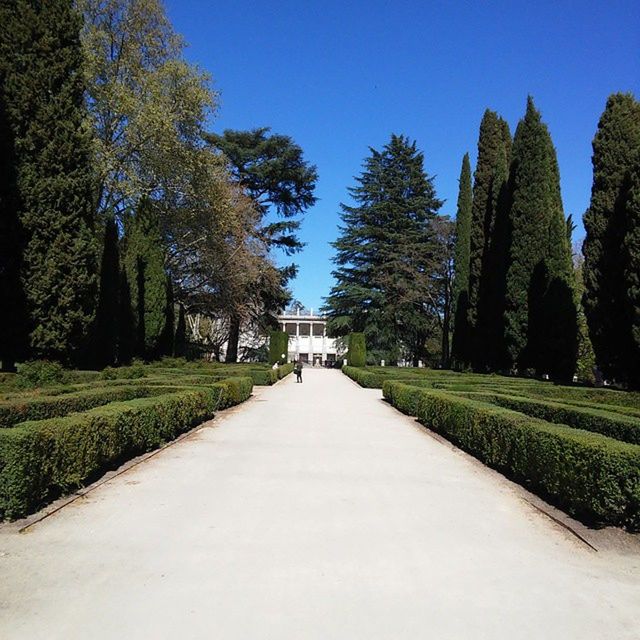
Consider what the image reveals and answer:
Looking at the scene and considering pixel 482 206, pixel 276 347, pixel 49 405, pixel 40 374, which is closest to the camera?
pixel 49 405

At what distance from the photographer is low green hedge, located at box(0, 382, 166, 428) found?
7.22 m

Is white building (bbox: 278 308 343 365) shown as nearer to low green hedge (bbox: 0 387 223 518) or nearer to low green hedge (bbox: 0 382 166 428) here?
low green hedge (bbox: 0 382 166 428)

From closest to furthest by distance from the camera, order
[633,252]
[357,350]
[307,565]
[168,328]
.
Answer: [307,565], [633,252], [168,328], [357,350]

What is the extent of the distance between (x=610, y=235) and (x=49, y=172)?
53.7ft

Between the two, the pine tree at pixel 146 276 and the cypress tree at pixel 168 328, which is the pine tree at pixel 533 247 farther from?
the cypress tree at pixel 168 328

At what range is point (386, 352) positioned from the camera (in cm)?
4622

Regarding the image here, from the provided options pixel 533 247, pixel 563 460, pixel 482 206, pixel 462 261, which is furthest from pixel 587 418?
pixel 462 261

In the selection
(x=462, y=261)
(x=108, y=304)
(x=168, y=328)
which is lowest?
(x=168, y=328)

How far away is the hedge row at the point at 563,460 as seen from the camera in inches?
197

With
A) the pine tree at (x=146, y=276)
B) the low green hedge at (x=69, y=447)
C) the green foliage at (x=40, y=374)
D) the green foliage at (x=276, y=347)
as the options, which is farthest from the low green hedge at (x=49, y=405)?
the green foliage at (x=276, y=347)

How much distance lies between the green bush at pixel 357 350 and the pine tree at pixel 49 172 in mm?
27065

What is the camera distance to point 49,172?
620 inches

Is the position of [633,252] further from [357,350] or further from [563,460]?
[357,350]

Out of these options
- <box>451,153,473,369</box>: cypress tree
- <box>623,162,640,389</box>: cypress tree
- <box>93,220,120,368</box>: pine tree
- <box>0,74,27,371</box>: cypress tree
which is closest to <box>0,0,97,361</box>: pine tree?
<box>0,74,27,371</box>: cypress tree
